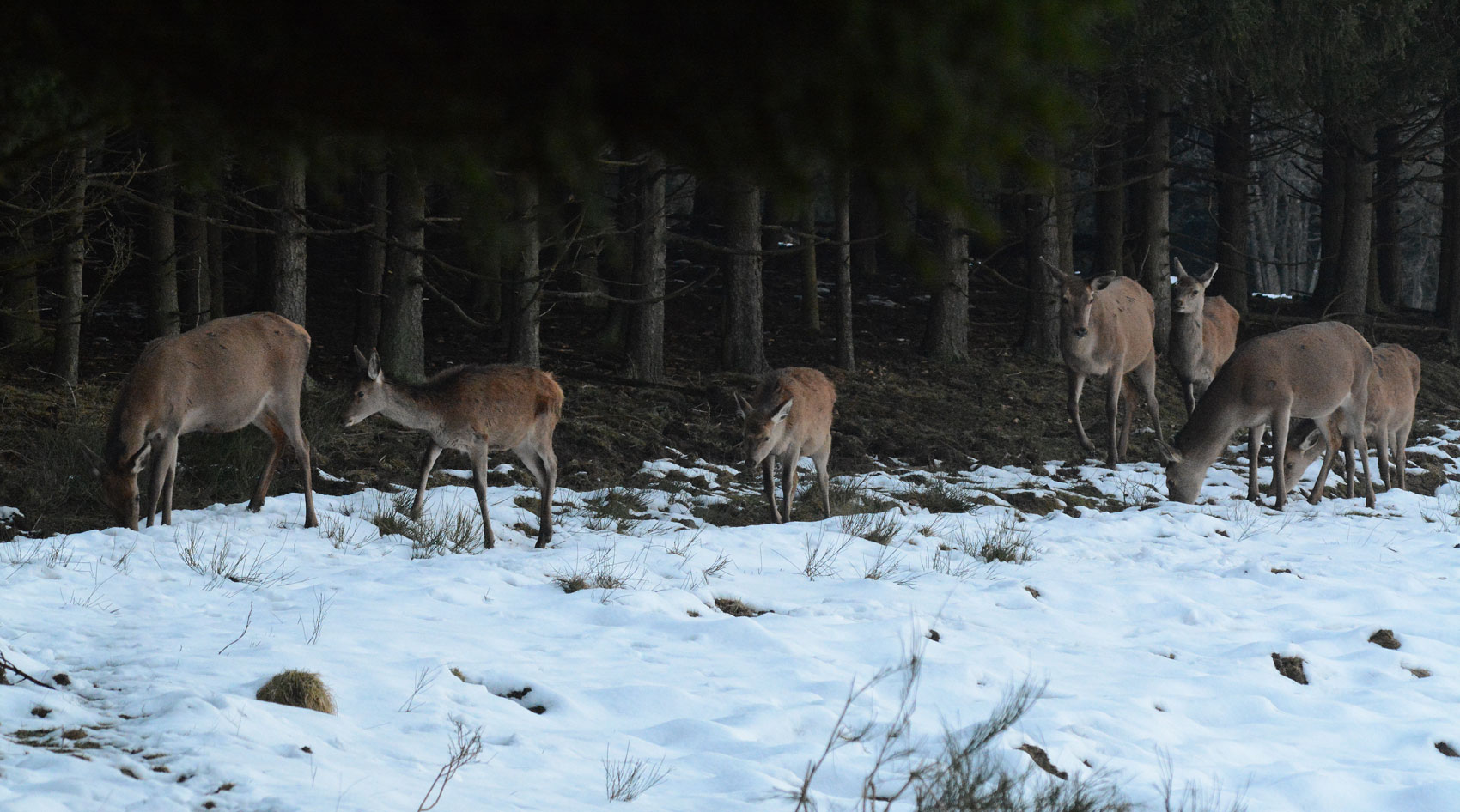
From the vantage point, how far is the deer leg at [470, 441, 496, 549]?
8820mm

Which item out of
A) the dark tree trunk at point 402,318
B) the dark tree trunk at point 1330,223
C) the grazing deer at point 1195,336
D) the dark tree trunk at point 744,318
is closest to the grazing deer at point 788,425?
the dark tree trunk at point 402,318

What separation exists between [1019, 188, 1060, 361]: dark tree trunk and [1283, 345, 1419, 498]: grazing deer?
218 inches

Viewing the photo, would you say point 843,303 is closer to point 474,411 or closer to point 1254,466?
point 1254,466

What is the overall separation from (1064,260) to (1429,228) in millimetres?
31821

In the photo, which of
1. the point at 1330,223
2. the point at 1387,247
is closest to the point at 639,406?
the point at 1330,223

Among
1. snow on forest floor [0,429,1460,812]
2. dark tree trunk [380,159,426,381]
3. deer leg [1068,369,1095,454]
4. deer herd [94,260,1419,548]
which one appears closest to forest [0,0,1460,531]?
dark tree trunk [380,159,426,381]

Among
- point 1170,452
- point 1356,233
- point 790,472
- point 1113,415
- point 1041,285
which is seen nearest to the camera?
point 790,472

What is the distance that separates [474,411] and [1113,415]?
313 inches

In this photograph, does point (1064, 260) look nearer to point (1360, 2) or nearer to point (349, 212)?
point (1360, 2)

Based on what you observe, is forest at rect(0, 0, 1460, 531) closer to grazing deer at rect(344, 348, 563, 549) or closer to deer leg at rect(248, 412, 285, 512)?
deer leg at rect(248, 412, 285, 512)

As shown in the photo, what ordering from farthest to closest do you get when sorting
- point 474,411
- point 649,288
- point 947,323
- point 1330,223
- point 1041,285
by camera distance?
point 1330,223 < point 1041,285 < point 947,323 < point 649,288 < point 474,411

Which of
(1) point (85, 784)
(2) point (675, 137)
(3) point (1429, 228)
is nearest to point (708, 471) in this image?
(1) point (85, 784)

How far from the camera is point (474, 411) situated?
9.42 metres

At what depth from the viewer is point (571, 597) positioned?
6.81 metres
